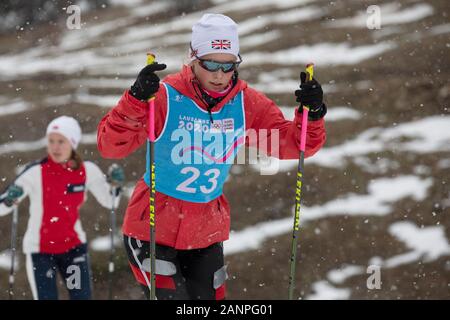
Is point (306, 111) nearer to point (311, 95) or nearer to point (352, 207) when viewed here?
point (311, 95)

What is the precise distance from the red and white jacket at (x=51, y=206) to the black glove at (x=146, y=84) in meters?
3.08

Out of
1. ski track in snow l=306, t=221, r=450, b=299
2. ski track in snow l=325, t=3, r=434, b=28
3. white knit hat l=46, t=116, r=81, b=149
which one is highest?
ski track in snow l=325, t=3, r=434, b=28

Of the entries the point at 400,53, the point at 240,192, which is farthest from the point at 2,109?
the point at 400,53

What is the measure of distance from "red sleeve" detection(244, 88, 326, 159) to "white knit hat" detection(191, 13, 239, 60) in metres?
0.42

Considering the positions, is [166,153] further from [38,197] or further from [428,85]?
[428,85]

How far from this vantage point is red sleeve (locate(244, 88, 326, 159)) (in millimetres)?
4535

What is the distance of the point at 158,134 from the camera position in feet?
14.2

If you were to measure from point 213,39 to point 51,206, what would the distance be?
332 centimetres

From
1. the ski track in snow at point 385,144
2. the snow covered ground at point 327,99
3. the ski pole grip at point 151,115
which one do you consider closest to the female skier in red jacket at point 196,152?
the ski pole grip at point 151,115

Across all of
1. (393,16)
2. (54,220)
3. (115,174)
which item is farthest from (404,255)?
(393,16)

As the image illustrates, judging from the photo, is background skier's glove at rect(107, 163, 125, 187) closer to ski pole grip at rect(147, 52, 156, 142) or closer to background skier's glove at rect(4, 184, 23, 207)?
background skier's glove at rect(4, 184, 23, 207)

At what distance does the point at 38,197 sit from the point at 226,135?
313 centimetres

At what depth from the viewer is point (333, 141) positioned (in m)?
13.4

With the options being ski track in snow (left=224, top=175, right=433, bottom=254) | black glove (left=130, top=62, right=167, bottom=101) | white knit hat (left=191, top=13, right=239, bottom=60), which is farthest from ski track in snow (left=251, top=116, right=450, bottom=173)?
black glove (left=130, top=62, right=167, bottom=101)
